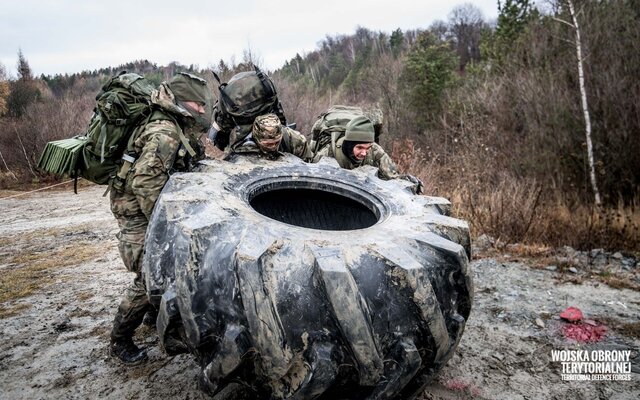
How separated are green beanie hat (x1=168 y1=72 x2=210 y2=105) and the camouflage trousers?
87cm

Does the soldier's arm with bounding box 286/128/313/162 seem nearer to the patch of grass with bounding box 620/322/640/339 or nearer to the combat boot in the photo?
the combat boot

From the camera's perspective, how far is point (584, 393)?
9.04 feet

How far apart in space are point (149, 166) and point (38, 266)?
3.97m

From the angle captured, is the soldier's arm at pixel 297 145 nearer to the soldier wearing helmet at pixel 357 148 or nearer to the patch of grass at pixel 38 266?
the soldier wearing helmet at pixel 357 148

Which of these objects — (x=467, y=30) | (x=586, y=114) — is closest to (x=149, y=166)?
A: (x=586, y=114)

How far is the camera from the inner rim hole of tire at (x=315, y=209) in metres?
2.81

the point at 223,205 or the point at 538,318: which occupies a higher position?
the point at 223,205

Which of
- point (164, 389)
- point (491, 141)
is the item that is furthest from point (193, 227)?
point (491, 141)

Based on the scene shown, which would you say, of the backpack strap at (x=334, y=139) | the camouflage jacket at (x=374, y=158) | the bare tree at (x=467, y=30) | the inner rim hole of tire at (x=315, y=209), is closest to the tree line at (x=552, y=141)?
the camouflage jacket at (x=374, y=158)

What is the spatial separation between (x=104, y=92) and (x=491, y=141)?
35.0 ft

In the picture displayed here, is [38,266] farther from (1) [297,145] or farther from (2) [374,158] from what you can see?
(2) [374,158]

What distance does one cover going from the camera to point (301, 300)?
5.18ft

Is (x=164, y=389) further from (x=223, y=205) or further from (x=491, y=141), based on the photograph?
(x=491, y=141)

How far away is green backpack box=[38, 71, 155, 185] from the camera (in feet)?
9.87
